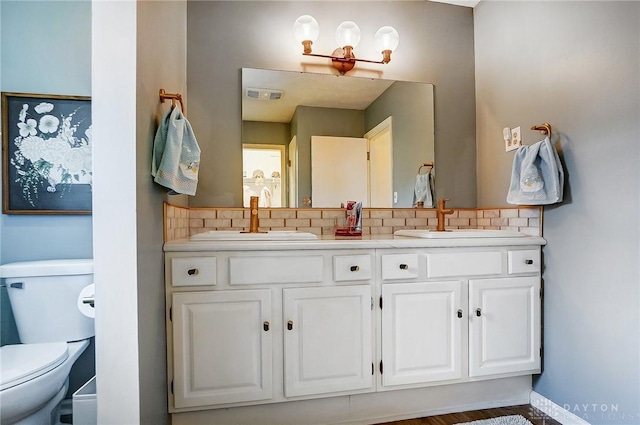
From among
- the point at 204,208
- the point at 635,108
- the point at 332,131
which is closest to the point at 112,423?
the point at 204,208

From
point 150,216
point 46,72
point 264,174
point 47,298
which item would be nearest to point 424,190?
point 264,174

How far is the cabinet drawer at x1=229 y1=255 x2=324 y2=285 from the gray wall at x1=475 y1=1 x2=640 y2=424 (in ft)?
3.97

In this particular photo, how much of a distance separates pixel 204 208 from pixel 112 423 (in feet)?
3.73

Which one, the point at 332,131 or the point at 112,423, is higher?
the point at 332,131

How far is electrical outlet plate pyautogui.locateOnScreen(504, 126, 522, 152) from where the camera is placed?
76.0 inches

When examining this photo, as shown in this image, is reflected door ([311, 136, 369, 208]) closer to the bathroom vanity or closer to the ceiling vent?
the ceiling vent

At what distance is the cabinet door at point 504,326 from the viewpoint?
166 cm

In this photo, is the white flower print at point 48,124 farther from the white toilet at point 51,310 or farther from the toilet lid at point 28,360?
the toilet lid at point 28,360

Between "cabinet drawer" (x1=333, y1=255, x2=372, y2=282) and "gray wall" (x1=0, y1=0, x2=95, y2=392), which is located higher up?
"gray wall" (x1=0, y1=0, x2=95, y2=392)

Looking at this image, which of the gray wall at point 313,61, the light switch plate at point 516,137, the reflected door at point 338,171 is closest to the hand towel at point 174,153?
the gray wall at point 313,61

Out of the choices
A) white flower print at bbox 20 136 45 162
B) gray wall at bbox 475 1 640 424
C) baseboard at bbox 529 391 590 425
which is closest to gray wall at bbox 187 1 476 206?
gray wall at bbox 475 1 640 424

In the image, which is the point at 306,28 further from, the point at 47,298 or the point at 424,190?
the point at 47,298

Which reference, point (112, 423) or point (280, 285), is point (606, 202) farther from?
point (112, 423)

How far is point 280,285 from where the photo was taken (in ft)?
4.90
